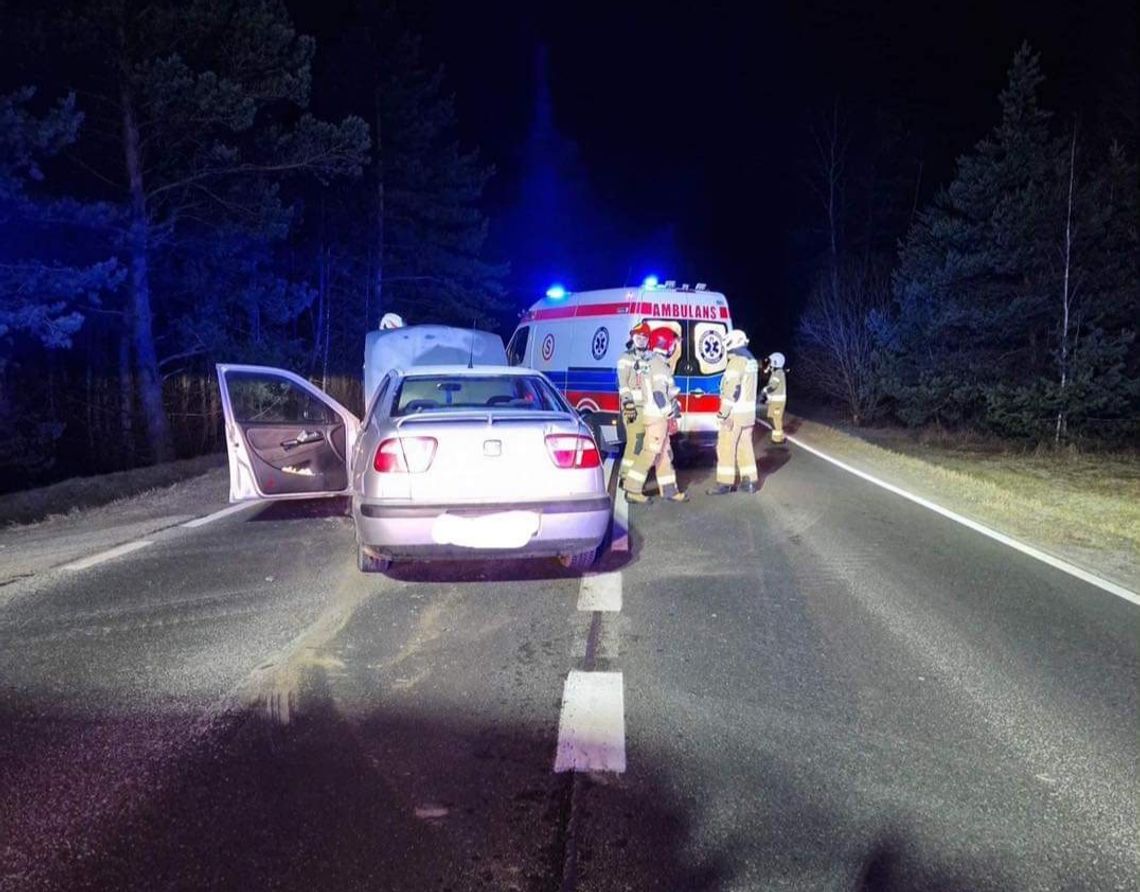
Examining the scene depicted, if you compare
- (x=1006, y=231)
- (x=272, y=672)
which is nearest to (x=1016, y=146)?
(x=1006, y=231)

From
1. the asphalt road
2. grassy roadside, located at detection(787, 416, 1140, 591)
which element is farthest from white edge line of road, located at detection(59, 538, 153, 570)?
grassy roadside, located at detection(787, 416, 1140, 591)

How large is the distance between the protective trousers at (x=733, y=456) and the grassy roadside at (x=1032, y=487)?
2199mm

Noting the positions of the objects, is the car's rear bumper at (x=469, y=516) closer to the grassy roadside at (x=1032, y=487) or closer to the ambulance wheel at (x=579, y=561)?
the ambulance wheel at (x=579, y=561)

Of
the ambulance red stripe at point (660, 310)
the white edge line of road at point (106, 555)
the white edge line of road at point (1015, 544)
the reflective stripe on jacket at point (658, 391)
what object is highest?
the ambulance red stripe at point (660, 310)

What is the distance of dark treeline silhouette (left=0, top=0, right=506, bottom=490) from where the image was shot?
13.1 meters

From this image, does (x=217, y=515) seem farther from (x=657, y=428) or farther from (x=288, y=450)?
(x=657, y=428)

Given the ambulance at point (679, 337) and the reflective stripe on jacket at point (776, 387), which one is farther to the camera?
the reflective stripe on jacket at point (776, 387)

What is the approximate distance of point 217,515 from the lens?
8.36m

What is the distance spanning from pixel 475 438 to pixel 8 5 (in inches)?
557

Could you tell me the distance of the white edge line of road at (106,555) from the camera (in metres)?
6.14

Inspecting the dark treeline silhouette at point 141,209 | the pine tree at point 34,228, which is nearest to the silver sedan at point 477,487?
the pine tree at point 34,228

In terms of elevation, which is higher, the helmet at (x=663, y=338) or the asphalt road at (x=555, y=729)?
the helmet at (x=663, y=338)

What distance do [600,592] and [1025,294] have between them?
15383 millimetres

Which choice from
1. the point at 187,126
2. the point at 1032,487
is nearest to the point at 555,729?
the point at 1032,487
